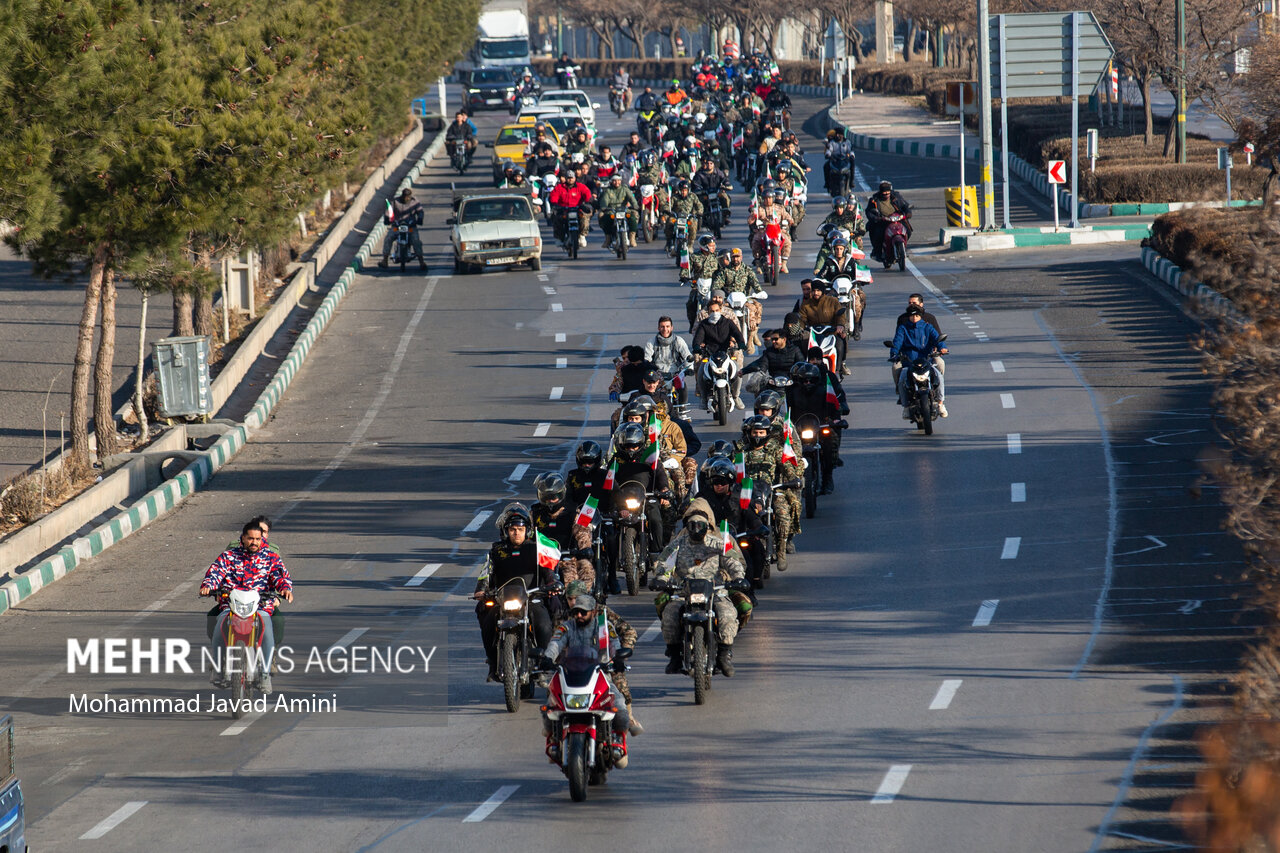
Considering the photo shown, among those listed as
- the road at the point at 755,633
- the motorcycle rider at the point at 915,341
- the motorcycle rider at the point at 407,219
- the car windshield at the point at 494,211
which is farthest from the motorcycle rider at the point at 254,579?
the car windshield at the point at 494,211

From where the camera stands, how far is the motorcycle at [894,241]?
119ft

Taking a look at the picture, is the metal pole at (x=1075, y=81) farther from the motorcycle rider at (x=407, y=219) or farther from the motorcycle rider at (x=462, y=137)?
the motorcycle rider at (x=462, y=137)

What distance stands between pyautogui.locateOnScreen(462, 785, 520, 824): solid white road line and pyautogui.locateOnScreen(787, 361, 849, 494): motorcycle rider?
933cm

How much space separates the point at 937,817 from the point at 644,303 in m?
25.0

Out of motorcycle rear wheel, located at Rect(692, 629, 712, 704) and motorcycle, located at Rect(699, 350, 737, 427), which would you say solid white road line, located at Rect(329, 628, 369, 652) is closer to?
motorcycle rear wheel, located at Rect(692, 629, 712, 704)

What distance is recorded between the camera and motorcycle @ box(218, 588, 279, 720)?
13977 mm

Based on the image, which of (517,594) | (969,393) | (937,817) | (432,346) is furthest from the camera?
(432,346)

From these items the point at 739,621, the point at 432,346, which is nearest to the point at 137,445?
the point at 432,346

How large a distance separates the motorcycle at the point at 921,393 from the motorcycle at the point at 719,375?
242cm

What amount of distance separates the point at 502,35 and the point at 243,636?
265 ft

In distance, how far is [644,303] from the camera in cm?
3528

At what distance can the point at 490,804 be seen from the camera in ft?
37.5

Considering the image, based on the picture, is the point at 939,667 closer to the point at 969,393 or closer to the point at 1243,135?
the point at 969,393

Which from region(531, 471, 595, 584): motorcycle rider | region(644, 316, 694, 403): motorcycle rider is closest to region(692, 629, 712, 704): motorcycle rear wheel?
region(531, 471, 595, 584): motorcycle rider
